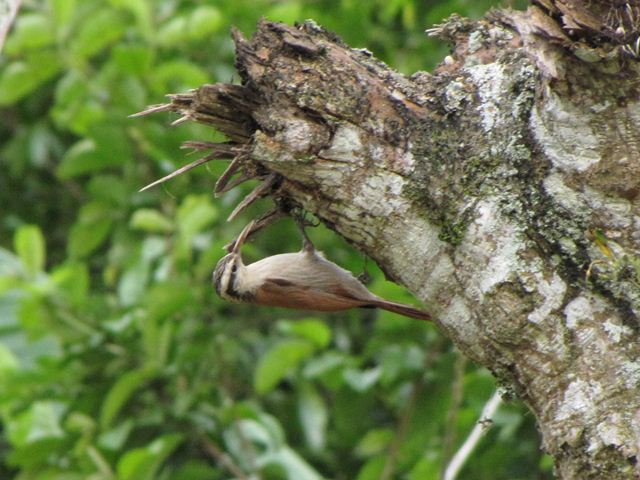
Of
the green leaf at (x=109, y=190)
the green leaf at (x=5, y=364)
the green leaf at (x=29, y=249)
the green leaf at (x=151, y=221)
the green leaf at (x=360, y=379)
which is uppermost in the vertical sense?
the green leaf at (x=109, y=190)

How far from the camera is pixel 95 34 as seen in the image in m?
5.31

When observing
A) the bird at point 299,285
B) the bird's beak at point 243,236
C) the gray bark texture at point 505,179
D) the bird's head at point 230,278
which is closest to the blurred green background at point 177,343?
the bird at point 299,285

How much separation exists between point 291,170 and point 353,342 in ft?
10.7

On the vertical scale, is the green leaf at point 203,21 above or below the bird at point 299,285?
above

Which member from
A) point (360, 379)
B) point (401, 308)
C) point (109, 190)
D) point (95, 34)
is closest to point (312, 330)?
point (360, 379)

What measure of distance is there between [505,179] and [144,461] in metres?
2.39

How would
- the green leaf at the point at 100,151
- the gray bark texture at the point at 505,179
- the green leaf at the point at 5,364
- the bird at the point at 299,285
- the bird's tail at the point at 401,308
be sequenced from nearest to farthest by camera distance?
the gray bark texture at the point at 505,179, the bird's tail at the point at 401,308, the bird at the point at 299,285, the green leaf at the point at 5,364, the green leaf at the point at 100,151

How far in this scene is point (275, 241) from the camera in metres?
5.73

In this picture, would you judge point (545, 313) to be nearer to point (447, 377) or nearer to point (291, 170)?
point (291, 170)

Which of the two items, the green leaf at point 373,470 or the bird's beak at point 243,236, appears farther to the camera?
the green leaf at point 373,470

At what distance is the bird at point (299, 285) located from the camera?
405 centimetres

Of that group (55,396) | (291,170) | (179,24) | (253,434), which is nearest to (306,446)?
(253,434)

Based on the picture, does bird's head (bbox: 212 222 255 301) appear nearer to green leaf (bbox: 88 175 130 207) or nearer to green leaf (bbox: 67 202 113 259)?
green leaf (bbox: 88 175 130 207)

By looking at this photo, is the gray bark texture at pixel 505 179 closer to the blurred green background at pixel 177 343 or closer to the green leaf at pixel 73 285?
the blurred green background at pixel 177 343
